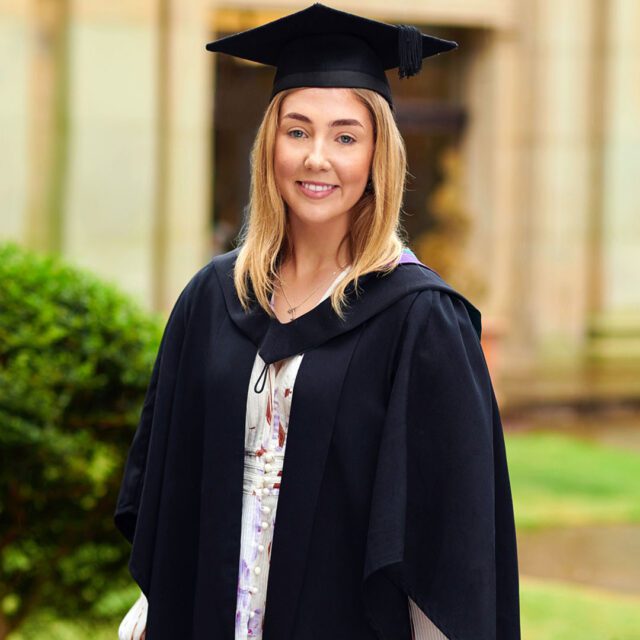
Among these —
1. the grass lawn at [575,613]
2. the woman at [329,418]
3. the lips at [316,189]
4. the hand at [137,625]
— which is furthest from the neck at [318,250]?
the grass lawn at [575,613]

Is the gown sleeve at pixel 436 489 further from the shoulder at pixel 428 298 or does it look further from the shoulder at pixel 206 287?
the shoulder at pixel 206 287

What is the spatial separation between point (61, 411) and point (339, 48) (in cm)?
211

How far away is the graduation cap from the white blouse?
479 millimetres

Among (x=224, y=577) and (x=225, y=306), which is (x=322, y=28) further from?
(x=224, y=577)

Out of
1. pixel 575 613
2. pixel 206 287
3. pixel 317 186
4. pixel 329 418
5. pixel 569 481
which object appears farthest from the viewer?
pixel 569 481

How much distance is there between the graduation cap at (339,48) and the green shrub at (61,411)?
6.00 feet

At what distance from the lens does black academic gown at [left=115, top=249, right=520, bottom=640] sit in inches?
112

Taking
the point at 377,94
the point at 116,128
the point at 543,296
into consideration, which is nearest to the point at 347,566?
the point at 377,94

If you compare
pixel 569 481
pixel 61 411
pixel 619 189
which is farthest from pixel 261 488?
pixel 619 189

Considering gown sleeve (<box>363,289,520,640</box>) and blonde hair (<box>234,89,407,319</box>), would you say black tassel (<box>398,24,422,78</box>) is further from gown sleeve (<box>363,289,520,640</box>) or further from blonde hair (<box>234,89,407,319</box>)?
gown sleeve (<box>363,289,520,640</box>)

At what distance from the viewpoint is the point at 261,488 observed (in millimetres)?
2941

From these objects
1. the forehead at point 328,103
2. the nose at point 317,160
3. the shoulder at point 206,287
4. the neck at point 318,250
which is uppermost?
the forehead at point 328,103

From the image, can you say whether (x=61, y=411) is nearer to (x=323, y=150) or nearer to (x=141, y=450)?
(x=141, y=450)

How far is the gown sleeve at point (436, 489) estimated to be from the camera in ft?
9.28
